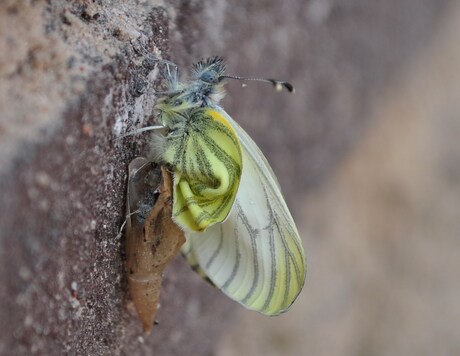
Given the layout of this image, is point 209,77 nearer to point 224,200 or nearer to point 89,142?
point 224,200

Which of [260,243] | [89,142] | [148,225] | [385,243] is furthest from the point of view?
[385,243]

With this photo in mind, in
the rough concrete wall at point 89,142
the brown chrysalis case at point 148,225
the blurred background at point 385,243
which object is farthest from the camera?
the blurred background at point 385,243

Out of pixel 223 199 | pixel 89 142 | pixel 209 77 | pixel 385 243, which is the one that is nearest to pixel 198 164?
pixel 223 199

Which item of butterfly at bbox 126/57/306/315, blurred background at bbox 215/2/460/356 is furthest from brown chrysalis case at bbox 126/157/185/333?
blurred background at bbox 215/2/460/356

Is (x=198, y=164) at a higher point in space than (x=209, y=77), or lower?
lower

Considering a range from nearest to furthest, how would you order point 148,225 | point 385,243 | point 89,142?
point 89,142 → point 148,225 → point 385,243

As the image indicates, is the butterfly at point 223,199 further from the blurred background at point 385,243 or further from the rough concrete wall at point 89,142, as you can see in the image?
the blurred background at point 385,243

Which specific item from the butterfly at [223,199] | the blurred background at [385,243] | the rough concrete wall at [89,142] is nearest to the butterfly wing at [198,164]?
the butterfly at [223,199]
